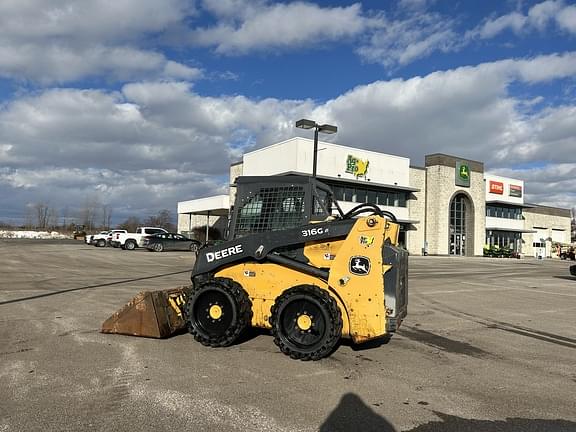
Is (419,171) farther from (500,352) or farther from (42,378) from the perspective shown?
(42,378)

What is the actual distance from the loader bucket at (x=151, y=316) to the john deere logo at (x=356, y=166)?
128 feet

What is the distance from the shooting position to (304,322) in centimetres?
637

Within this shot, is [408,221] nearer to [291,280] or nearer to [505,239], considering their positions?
[505,239]

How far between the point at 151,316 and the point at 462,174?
53424mm

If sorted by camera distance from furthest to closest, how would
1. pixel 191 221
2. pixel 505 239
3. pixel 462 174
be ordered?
pixel 191 221 → pixel 505 239 → pixel 462 174

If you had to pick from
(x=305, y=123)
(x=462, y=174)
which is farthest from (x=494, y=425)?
(x=462, y=174)

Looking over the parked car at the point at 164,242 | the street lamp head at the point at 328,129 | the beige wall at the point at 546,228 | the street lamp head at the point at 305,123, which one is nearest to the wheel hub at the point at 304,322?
the street lamp head at the point at 305,123

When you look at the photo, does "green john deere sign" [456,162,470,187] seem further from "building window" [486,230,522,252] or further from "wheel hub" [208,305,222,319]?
"wheel hub" [208,305,222,319]

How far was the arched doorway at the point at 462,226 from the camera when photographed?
56594mm

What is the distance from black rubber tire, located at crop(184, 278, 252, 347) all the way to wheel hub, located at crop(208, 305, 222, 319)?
4 cm

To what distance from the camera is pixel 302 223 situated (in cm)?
686

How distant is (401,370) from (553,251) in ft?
249

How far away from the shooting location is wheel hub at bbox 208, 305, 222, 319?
22.6 feet

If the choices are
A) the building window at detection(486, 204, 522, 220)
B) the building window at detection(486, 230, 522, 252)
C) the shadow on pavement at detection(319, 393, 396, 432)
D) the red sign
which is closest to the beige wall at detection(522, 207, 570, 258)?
the building window at detection(486, 230, 522, 252)
